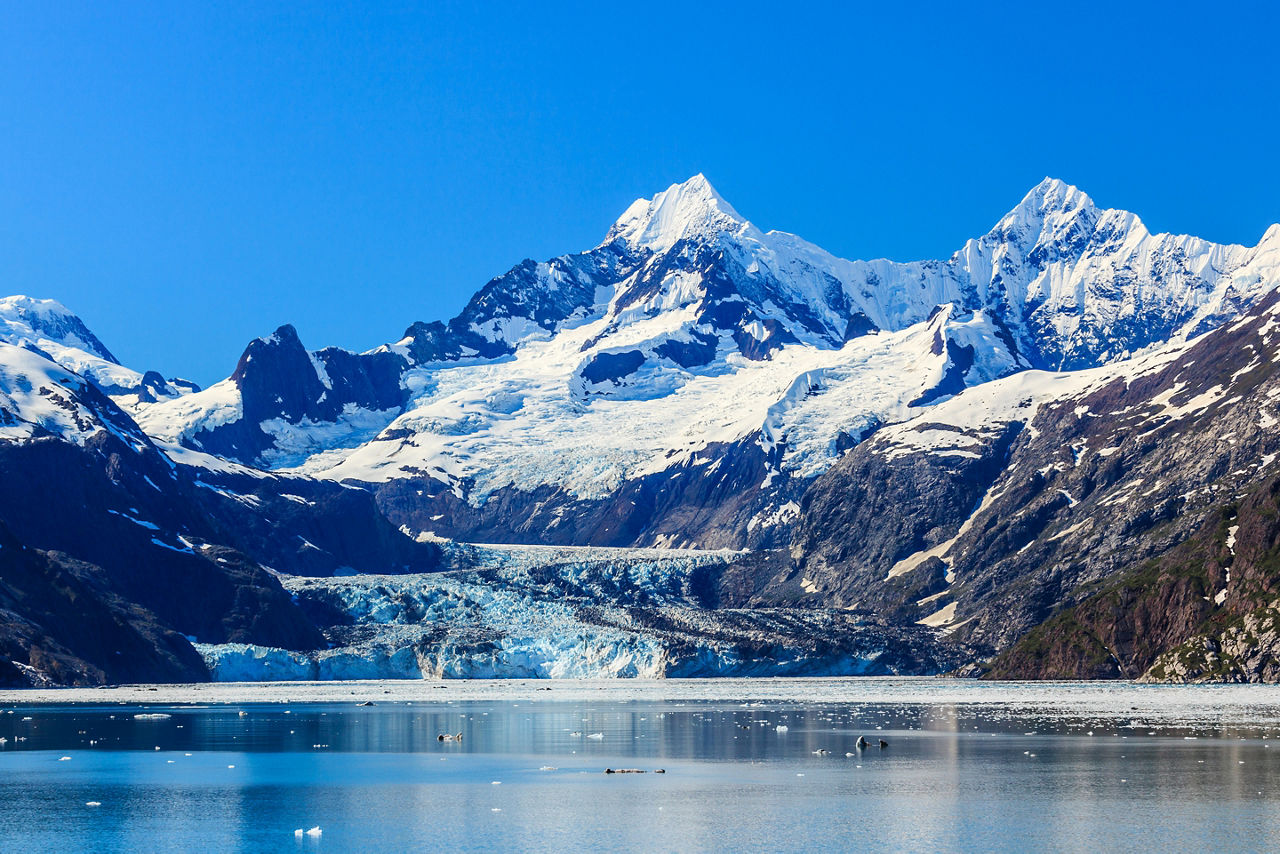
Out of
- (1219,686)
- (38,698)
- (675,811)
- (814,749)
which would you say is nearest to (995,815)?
(675,811)

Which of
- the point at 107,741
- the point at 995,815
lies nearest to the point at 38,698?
the point at 107,741

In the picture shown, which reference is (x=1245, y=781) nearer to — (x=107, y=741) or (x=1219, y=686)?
(x=107, y=741)

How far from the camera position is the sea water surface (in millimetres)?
61562

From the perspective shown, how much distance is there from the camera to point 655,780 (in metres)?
80.3

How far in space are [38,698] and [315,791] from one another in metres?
104

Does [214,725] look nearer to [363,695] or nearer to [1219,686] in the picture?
Answer: [363,695]

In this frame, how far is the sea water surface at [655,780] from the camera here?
61.6m

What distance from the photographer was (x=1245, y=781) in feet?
239

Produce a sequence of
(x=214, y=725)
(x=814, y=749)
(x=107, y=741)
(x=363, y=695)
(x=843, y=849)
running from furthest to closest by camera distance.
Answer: (x=363, y=695) < (x=214, y=725) < (x=107, y=741) < (x=814, y=749) < (x=843, y=849)

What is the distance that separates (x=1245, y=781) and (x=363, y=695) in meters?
134

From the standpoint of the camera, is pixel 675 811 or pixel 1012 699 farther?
pixel 1012 699

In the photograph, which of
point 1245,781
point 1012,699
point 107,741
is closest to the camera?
point 1245,781

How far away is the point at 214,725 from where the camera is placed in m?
127

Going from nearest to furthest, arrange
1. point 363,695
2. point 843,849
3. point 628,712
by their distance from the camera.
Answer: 1. point 843,849
2. point 628,712
3. point 363,695
